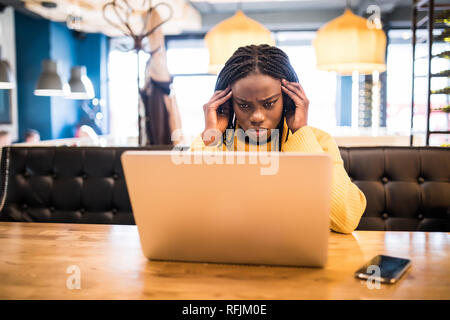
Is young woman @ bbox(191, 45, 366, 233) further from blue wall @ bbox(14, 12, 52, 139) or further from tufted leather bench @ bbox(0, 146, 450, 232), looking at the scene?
blue wall @ bbox(14, 12, 52, 139)

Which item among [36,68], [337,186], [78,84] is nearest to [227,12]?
[78,84]

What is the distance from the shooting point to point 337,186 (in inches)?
42.4

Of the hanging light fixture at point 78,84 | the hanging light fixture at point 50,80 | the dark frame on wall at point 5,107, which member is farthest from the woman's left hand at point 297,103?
the dark frame on wall at point 5,107

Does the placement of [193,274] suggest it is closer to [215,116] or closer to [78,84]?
[215,116]

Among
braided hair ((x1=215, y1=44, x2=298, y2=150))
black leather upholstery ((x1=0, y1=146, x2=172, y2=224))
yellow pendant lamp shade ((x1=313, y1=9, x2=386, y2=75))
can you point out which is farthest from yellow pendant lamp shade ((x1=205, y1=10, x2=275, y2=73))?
braided hair ((x1=215, y1=44, x2=298, y2=150))

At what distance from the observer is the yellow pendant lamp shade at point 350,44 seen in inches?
107

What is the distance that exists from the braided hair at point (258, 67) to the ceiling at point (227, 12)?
476 cm

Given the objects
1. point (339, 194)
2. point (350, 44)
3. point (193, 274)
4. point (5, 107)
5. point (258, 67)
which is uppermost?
point (350, 44)

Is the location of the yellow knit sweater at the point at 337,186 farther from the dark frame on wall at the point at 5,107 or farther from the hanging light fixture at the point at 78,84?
the dark frame on wall at the point at 5,107

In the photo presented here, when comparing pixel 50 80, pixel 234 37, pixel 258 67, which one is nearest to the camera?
pixel 258 67

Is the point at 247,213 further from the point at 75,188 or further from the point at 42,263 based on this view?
the point at 75,188

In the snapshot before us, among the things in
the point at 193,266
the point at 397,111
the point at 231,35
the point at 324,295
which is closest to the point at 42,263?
the point at 193,266

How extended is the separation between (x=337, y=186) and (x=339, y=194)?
0.02 metres

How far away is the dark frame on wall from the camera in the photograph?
6.17 meters
